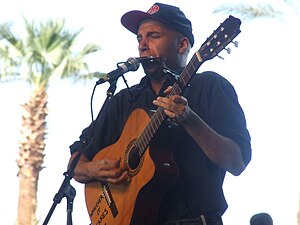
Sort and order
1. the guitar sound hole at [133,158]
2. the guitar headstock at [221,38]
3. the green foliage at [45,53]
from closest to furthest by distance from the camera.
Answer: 1. the guitar headstock at [221,38]
2. the guitar sound hole at [133,158]
3. the green foliage at [45,53]

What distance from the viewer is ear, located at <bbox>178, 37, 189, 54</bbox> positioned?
3645 mm

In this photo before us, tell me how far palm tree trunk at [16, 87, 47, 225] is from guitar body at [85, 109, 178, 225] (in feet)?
43.9

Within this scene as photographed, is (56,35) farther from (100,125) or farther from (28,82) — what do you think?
(100,125)

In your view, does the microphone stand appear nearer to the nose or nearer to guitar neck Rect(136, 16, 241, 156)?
the nose

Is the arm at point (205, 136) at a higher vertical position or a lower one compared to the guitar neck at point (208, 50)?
lower

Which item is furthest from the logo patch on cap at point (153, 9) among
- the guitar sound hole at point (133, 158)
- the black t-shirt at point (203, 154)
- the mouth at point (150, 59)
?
the guitar sound hole at point (133, 158)

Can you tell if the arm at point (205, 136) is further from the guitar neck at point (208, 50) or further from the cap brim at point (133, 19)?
the cap brim at point (133, 19)

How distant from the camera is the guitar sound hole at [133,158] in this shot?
11.2 ft

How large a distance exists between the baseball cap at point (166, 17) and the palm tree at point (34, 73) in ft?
41.7

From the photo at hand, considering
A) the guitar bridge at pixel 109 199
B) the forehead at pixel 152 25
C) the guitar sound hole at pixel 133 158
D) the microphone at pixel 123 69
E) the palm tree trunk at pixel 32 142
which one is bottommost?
the guitar bridge at pixel 109 199

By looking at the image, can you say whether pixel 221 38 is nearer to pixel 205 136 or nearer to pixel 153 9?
pixel 205 136

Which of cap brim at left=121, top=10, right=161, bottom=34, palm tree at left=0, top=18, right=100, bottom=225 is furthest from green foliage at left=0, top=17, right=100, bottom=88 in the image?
cap brim at left=121, top=10, right=161, bottom=34

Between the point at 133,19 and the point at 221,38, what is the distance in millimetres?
819

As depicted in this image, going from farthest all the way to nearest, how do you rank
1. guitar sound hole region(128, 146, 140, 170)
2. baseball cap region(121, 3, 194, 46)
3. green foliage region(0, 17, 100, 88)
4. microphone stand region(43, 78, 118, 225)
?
green foliage region(0, 17, 100, 88) < baseball cap region(121, 3, 194, 46) < microphone stand region(43, 78, 118, 225) < guitar sound hole region(128, 146, 140, 170)
